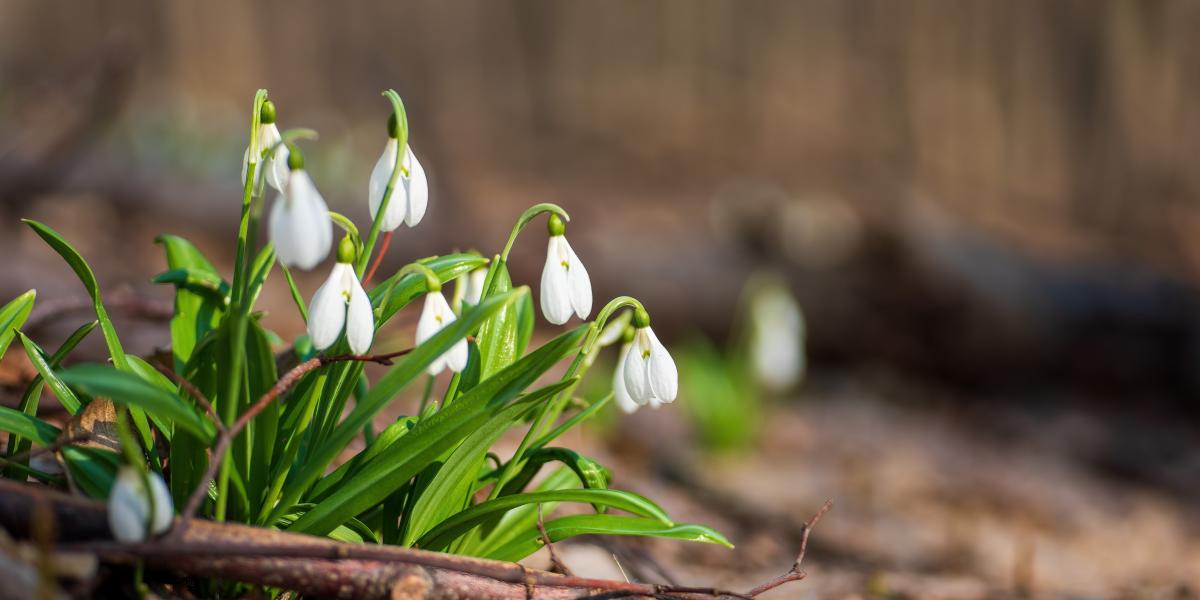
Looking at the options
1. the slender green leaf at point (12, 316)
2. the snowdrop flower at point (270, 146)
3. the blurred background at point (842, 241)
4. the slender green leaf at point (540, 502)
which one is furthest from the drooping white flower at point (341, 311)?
the blurred background at point (842, 241)

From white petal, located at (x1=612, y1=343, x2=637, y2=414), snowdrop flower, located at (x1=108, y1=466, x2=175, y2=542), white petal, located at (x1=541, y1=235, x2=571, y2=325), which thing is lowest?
snowdrop flower, located at (x1=108, y1=466, x2=175, y2=542)

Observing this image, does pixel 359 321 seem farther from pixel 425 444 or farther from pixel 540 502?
pixel 540 502

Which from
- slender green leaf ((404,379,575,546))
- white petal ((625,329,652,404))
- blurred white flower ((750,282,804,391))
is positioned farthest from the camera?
blurred white flower ((750,282,804,391))

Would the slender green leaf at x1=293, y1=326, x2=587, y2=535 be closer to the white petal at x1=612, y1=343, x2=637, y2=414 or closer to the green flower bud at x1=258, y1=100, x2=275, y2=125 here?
the white petal at x1=612, y1=343, x2=637, y2=414

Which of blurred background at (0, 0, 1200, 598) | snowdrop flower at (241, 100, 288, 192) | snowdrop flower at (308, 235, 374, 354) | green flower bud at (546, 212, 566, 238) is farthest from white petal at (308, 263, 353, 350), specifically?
blurred background at (0, 0, 1200, 598)

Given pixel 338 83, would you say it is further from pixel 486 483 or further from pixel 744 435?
pixel 486 483

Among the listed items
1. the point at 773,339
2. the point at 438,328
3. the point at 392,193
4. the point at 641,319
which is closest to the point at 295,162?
the point at 392,193
